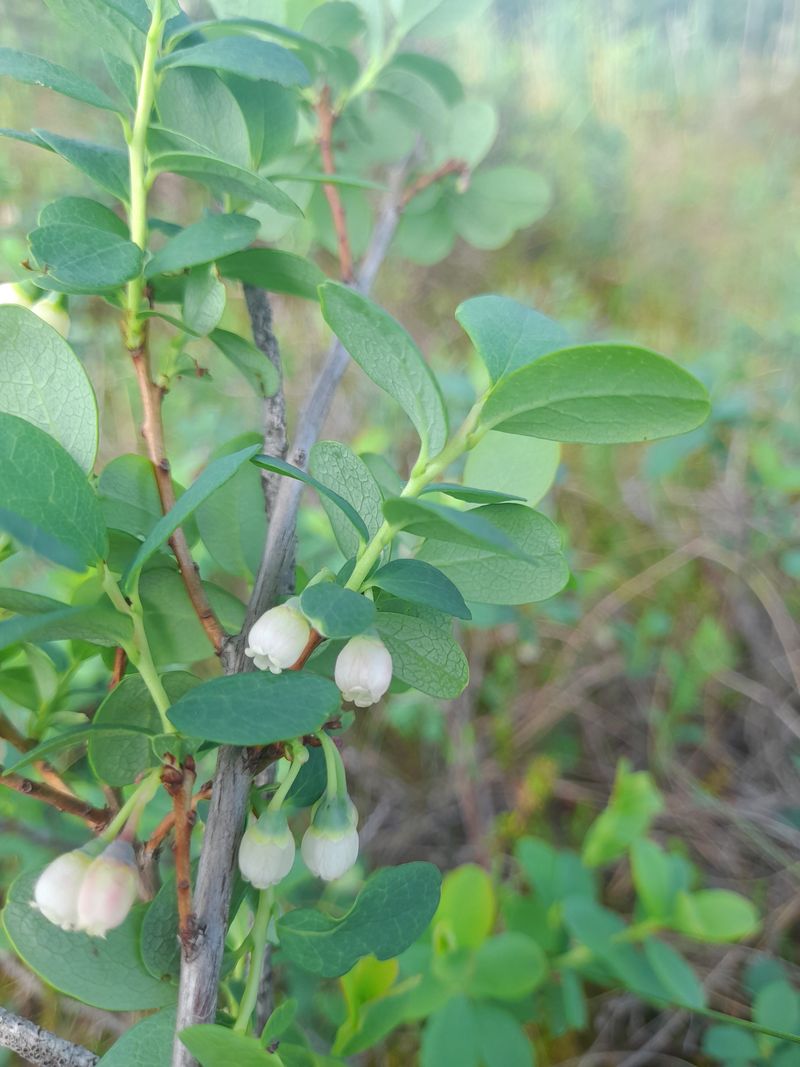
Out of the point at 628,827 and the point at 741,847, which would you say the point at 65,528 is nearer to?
the point at 628,827

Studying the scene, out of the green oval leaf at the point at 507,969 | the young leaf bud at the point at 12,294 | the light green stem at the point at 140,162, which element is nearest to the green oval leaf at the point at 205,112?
the light green stem at the point at 140,162

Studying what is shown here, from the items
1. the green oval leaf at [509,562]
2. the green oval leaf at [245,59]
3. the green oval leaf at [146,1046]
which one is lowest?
the green oval leaf at [146,1046]

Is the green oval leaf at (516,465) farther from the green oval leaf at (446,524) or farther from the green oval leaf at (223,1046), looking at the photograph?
the green oval leaf at (223,1046)

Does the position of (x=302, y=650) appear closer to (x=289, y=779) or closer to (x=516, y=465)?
(x=289, y=779)

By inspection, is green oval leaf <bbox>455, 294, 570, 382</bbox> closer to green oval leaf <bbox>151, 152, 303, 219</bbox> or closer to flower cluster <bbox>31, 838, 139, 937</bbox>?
green oval leaf <bbox>151, 152, 303, 219</bbox>

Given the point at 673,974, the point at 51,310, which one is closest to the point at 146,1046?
the point at 51,310

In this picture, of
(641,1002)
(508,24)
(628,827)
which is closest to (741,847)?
(641,1002)
